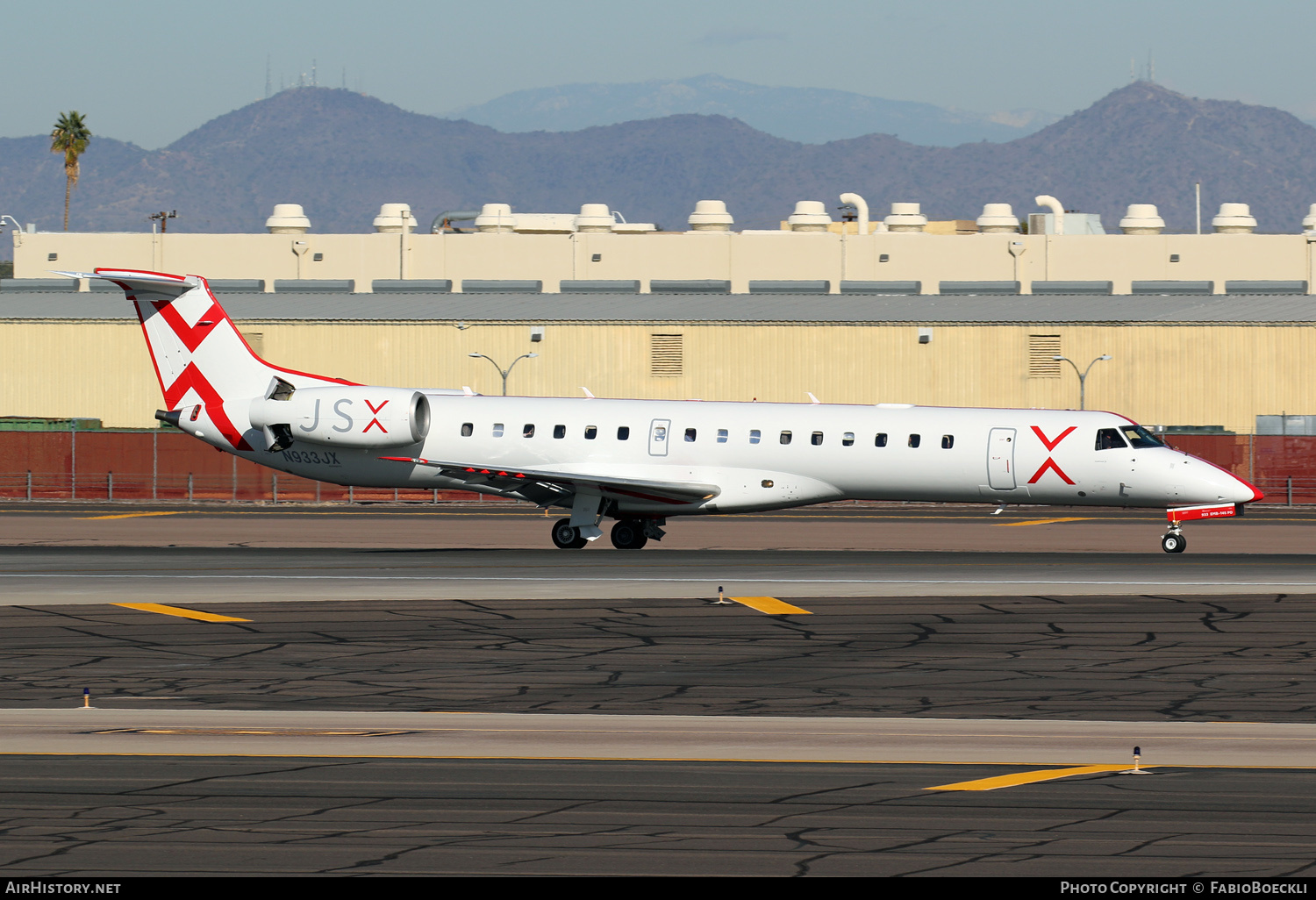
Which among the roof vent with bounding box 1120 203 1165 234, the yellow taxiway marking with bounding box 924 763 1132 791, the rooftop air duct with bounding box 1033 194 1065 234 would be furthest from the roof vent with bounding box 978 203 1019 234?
the yellow taxiway marking with bounding box 924 763 1132 791

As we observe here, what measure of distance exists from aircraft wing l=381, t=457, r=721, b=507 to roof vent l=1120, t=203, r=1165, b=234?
7620cm

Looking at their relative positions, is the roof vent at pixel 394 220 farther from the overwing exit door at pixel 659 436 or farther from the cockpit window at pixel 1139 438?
the cockpit window at pixel 1139 438

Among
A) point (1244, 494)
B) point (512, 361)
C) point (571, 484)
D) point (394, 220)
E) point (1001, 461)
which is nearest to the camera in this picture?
point (1244, 494)

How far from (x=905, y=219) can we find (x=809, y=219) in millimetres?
6444

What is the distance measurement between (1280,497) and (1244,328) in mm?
14211

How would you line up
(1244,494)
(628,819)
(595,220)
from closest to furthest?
(628,819) < (1244,494) < (595,220)

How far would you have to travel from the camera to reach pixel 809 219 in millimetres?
108500

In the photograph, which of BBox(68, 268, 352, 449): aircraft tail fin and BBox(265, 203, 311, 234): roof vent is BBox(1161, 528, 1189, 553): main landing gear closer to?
BBox(68, 268, 352, 449): aircraft tail fin

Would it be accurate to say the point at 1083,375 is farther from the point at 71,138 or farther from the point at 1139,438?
the point at 71,138

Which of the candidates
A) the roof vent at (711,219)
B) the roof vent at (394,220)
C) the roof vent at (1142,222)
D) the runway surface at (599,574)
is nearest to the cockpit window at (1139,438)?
the runway surface at (599,574)

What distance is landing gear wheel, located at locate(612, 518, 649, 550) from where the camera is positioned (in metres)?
37.0

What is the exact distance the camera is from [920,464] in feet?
116

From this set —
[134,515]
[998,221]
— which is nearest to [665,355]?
[134,515]

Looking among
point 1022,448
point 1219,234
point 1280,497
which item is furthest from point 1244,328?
point 1022,448
